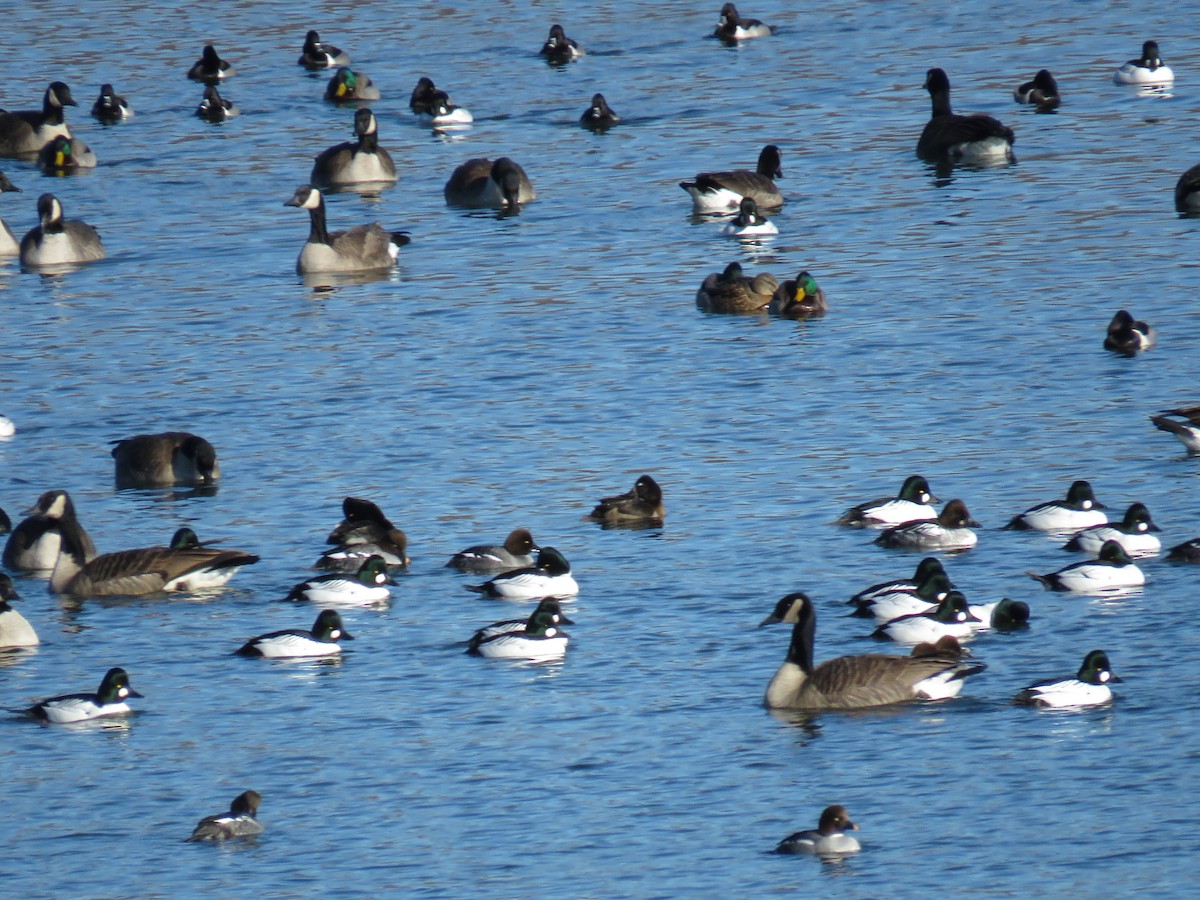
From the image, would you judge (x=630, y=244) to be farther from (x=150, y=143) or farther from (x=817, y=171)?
(x=150, y=143)

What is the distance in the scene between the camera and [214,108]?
48.7 m

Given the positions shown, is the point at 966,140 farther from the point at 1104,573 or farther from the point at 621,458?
the point at 1104,573

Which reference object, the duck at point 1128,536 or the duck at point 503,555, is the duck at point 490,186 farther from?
the duck at point 1128,536

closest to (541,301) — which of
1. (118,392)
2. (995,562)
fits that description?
(118,392)

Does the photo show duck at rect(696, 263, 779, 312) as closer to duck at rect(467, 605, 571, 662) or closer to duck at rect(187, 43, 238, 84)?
duck at rect(467, 605, 571, 662)

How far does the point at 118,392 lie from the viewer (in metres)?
30.7

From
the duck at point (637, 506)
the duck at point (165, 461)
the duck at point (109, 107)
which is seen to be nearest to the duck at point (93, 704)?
the duck at point (637, 506)

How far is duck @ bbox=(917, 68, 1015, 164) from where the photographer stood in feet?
136

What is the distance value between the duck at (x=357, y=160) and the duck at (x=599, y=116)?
4.21 metres

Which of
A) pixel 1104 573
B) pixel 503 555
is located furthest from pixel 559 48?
pixel 1104 573

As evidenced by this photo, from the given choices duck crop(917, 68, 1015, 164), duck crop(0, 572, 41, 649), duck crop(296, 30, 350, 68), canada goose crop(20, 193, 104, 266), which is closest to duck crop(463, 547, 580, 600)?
duck crop(0, 572, 41, 649)

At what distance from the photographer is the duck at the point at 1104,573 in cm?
2127

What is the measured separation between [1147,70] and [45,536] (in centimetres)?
2886

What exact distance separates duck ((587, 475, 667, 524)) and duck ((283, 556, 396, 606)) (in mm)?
2830
